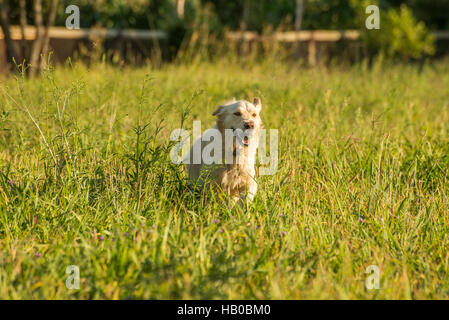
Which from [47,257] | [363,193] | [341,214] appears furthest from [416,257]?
[47,257]

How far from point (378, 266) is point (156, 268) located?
47.4 inches

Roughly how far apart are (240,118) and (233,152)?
0.29m

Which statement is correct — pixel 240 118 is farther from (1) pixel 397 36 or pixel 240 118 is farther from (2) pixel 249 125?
(1) pixel 397 36

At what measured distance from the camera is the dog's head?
3664 millimetres

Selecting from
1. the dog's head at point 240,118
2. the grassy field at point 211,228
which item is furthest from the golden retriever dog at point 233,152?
the grassy field at point 211,228

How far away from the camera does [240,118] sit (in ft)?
12.2

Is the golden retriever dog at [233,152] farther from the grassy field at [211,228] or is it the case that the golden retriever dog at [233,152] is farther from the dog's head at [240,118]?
the grassy field at [211,228]

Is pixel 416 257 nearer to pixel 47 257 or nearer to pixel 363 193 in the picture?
pixel 363 193

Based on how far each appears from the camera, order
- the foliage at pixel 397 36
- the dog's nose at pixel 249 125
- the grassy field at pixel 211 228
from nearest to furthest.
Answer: the grassy field at pixel 211 228 → the dog's nose at pixel 249 125 → the foliage at pixel 397 36

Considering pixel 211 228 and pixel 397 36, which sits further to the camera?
pixel 397 36

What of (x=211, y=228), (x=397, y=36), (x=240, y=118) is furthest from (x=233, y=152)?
(x=397, y=36)

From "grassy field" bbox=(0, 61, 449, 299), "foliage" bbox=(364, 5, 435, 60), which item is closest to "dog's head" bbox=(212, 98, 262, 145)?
"grassy field" bbox=(0, 61, 449, 299)

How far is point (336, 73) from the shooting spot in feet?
32.7

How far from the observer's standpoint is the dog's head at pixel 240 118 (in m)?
3.66
